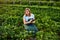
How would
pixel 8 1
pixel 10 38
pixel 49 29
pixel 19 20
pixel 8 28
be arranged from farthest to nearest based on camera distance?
pixel 8 1, pixel 19 20, pixel 49 29, pixel 8 28, pixel 10 38

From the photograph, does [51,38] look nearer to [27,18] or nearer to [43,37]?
[43,37]

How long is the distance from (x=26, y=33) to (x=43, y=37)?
0.61 metres

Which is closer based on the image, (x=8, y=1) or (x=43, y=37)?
(x=43, y=37)

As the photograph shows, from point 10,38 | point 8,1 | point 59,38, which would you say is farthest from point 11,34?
point 8,1

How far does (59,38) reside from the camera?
8.05m

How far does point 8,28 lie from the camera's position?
7.90m

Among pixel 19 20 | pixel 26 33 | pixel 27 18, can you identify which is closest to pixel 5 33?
pixel 26 33

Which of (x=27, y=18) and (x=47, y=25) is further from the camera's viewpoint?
(x=47, y=25)

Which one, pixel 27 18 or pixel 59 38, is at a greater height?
pixel 27 18

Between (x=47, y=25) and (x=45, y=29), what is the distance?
0.51 metres

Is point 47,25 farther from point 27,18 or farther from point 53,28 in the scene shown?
point 27,18

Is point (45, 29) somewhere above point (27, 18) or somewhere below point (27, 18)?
below

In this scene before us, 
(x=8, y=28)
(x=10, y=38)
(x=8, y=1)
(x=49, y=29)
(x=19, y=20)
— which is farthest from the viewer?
(x=8, y=1)

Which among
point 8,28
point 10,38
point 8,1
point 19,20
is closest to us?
point 10,38
